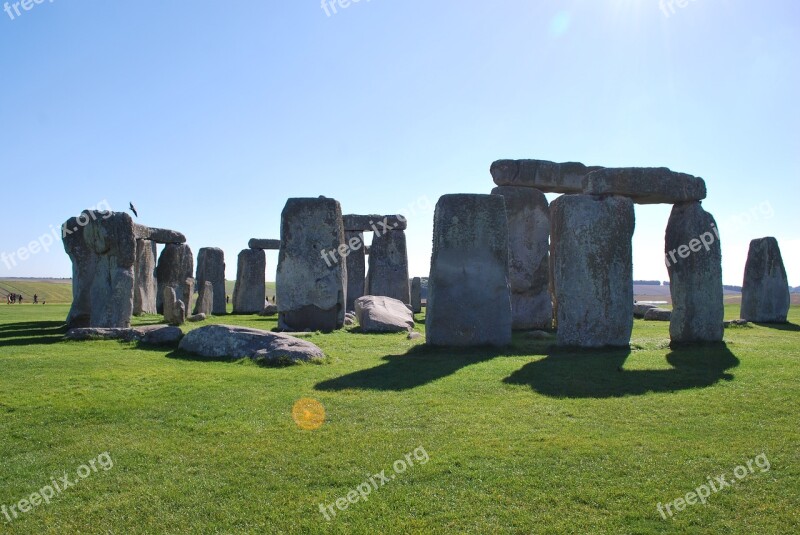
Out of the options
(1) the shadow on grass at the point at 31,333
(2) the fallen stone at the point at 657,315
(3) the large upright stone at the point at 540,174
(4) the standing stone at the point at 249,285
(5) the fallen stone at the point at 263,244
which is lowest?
(1) the shadow on grass at the point at 31,333

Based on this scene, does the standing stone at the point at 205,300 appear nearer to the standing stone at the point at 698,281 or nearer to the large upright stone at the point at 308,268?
the large upright stone at the point at 308,268

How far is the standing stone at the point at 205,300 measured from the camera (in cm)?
2345

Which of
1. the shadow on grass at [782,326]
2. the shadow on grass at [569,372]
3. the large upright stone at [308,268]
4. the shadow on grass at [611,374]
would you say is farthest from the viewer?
the shadow on grass at [782,326]

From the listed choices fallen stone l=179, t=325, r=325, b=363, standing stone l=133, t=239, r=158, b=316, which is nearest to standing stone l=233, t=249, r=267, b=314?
standing stone l=133, t=239, r=158, b=316

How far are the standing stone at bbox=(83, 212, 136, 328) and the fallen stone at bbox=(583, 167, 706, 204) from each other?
31.6 ft

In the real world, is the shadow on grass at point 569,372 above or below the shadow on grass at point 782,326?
below

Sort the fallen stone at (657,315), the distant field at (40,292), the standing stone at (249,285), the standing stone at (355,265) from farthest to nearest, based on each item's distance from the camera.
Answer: the distant field at (40,292)
the standing stone at (249,285)
the standing stone at (355,265)
the fallen stone at (657,315)

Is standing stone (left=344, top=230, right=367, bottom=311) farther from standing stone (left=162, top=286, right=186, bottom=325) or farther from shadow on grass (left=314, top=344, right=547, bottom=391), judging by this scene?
shadow on grass (left=314, top=344, right=547, bottom=391)

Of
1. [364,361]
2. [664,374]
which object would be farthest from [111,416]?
[664,374]

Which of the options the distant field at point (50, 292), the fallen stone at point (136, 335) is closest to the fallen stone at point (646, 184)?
the fallen stone at point (136, 335)

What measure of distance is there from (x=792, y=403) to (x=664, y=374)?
184cm

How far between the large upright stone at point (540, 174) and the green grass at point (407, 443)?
314 inches

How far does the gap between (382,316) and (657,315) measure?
377 inches

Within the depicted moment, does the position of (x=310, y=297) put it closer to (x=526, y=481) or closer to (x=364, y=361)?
(x=364, y=361)
